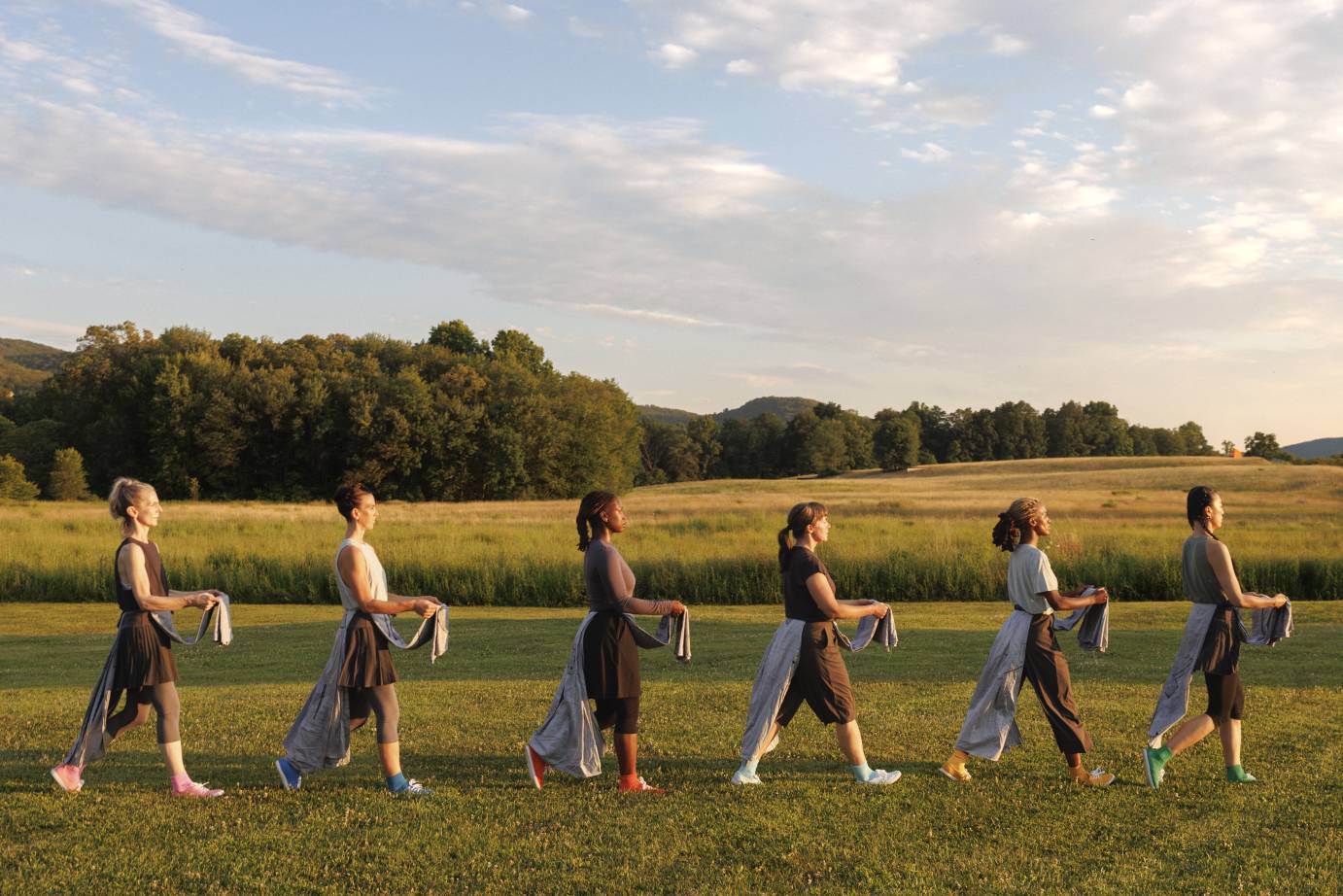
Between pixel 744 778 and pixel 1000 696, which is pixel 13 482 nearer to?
pixel 744 778

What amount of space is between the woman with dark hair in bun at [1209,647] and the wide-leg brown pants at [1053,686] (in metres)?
0.52

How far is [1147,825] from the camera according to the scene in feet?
22.0

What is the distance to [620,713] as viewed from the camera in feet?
24.5

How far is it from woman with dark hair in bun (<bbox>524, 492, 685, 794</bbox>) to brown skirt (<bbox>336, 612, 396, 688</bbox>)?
1174 millimetres

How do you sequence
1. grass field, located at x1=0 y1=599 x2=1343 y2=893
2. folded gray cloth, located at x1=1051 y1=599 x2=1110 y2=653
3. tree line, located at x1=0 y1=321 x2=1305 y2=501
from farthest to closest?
tree line, located at x1=0 y1=321 x2=1305 y2=501, folded gray cloth, located at x1=1051 y1=599 x2=1110 y2=653, grass field, located at x1=0 y1=599 x2=1343 y2=893

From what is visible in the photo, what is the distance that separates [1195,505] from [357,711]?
596 cm

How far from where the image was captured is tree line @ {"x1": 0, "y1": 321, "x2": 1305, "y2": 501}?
242 feet

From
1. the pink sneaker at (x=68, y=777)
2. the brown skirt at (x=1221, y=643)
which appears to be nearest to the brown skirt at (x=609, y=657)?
the pink sneaker at (x=68, y=777)

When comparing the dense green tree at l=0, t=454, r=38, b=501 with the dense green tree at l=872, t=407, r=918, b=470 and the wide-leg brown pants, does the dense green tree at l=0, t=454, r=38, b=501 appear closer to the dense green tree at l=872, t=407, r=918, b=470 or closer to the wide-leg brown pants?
the wide-leg brown pants

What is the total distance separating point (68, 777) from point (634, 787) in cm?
374

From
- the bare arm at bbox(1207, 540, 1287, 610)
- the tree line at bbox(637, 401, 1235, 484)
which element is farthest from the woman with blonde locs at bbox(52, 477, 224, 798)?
the tree line at bbox(637, 401, 1235, 484)

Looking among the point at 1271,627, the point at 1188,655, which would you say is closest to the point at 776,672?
the point at 1188,655

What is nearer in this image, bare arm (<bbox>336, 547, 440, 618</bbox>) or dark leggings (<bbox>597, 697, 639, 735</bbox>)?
bare arm (<bbox>336, 547, 440, 618</bbox>)

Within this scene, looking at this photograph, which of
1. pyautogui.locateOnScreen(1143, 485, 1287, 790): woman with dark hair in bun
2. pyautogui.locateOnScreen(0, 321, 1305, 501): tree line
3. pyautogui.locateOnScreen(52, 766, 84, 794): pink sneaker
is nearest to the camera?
pyautogui.locateOnScreen(52, 766, 84, 794): pink sneaker
